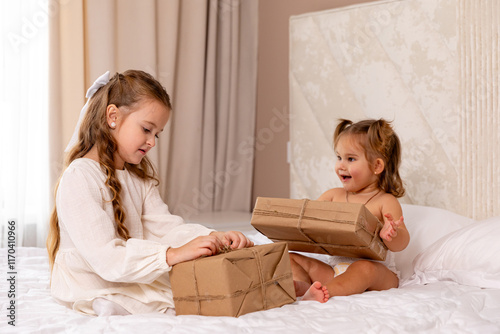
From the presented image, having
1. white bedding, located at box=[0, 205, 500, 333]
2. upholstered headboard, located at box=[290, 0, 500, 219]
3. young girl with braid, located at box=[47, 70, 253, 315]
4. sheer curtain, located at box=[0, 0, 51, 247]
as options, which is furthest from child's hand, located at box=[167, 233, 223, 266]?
sheer curtain, located at box=[0, 0, 51, 247]

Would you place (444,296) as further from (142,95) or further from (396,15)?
(396,15)

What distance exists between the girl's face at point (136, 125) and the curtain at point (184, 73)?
3.72 feet

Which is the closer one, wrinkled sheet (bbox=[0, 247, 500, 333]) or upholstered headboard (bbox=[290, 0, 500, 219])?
wrinkled sheet (bbox=[0, 247, 500, 333])

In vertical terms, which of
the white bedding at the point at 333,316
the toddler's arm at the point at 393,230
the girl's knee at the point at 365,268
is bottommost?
the white bedding at the point at 333,316

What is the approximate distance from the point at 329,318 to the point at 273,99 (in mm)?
1981

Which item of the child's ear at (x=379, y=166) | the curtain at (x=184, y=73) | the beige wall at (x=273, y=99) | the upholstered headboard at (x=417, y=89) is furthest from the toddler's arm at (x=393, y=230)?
the curtain at (x=184, y=73)

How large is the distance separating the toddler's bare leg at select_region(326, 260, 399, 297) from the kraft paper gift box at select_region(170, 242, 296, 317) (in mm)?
235

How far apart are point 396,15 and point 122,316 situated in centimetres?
169

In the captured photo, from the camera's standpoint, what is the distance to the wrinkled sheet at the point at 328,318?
1103mm

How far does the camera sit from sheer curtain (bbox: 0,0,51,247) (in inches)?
91.4

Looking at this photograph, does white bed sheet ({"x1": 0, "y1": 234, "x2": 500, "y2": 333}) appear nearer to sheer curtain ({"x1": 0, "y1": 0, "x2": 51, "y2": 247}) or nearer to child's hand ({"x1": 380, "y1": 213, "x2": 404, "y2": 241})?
child's hand ({"x1": 380, "y1": 213, "x2": 404, "y2": 241})

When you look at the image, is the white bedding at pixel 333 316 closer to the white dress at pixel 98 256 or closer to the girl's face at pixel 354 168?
the white dress at pixel 98 256

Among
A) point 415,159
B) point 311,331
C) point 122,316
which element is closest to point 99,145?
point 122,316

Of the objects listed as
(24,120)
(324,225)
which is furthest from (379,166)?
(24,120)
